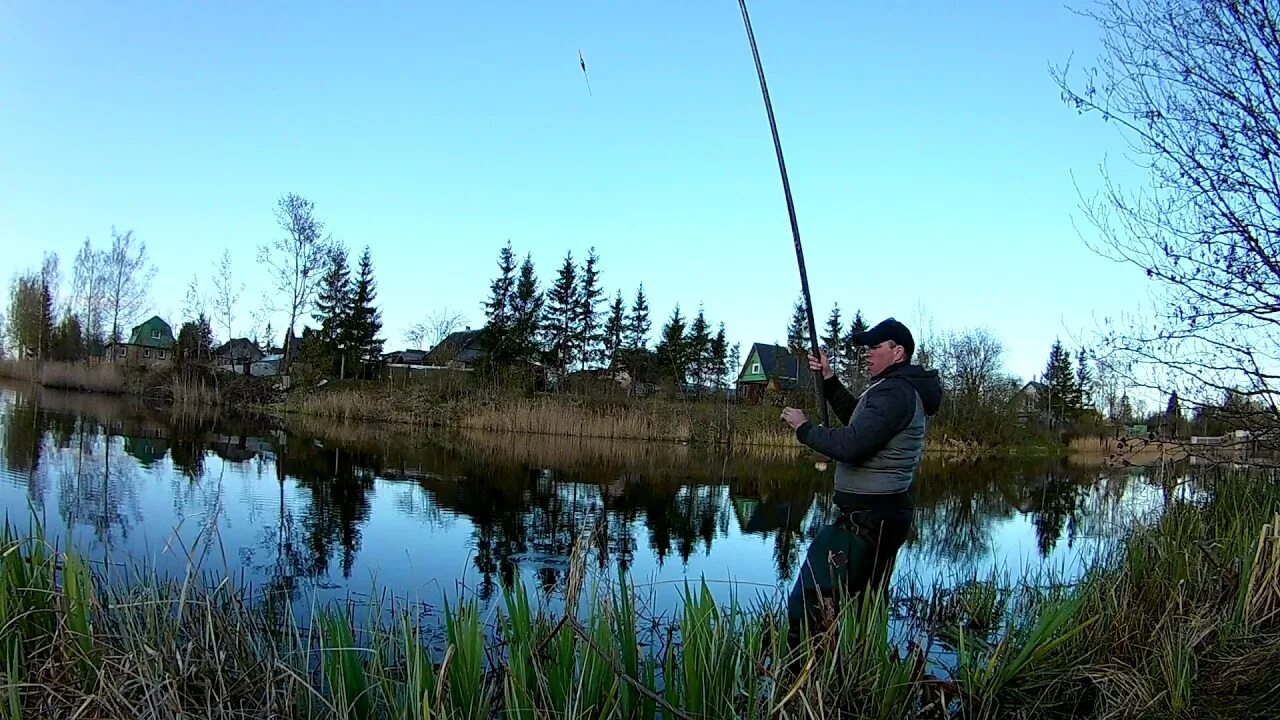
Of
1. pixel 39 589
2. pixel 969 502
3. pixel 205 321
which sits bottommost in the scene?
pixel 969 502

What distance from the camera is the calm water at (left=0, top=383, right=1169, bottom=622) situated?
7.06 metres

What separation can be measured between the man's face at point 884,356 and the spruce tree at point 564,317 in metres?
40.2

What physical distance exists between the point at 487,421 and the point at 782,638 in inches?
986

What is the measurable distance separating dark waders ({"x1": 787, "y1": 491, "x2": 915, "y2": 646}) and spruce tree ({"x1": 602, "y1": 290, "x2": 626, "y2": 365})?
40.2m

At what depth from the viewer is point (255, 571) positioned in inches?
269

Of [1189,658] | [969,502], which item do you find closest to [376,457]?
[969,502]

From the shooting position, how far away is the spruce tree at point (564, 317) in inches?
1729

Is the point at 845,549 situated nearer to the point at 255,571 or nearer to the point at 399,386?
the point at 255,571

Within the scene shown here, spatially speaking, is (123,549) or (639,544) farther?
(639,544)

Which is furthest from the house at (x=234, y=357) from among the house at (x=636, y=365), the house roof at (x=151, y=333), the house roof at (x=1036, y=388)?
the house roof at (x=1036, y=388)

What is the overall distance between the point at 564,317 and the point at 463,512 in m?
33.8

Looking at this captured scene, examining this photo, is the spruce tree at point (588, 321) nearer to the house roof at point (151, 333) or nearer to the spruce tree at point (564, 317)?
the spruce tree at point (564, 317)

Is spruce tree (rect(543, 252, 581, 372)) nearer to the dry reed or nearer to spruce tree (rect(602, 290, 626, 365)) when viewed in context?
spruce tree (rect(602, 290, 626, 365))

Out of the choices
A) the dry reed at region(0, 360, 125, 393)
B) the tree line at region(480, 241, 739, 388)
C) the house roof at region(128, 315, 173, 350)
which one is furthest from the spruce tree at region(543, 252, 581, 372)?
the house roof at region(128, 315, 173, 350)
